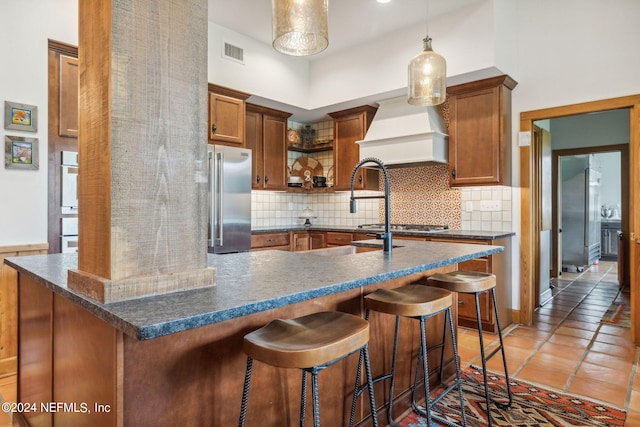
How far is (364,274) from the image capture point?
4.82 ft

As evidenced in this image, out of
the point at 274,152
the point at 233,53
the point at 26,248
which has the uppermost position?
the point at 233,53

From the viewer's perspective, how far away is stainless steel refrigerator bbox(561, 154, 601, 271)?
23.2ft

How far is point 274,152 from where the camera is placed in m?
4.85

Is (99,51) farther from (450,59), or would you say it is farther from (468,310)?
(468,310)

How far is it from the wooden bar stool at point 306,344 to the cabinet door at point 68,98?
8.55 feet

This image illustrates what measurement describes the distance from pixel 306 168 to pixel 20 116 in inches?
139

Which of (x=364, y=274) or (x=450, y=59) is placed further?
(x=450, y=59)

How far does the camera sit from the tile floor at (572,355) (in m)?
2.36

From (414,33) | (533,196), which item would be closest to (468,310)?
(533,196)

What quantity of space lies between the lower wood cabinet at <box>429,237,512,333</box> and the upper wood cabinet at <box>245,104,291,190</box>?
7.10 ft

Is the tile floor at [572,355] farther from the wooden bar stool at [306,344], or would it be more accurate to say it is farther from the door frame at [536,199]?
the wooden bar stool at [306,344]

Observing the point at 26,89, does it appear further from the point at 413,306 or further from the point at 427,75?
the point at 413,306

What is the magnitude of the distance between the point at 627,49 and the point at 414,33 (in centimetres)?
184

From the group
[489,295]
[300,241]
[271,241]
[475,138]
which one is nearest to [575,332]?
[489,295]
